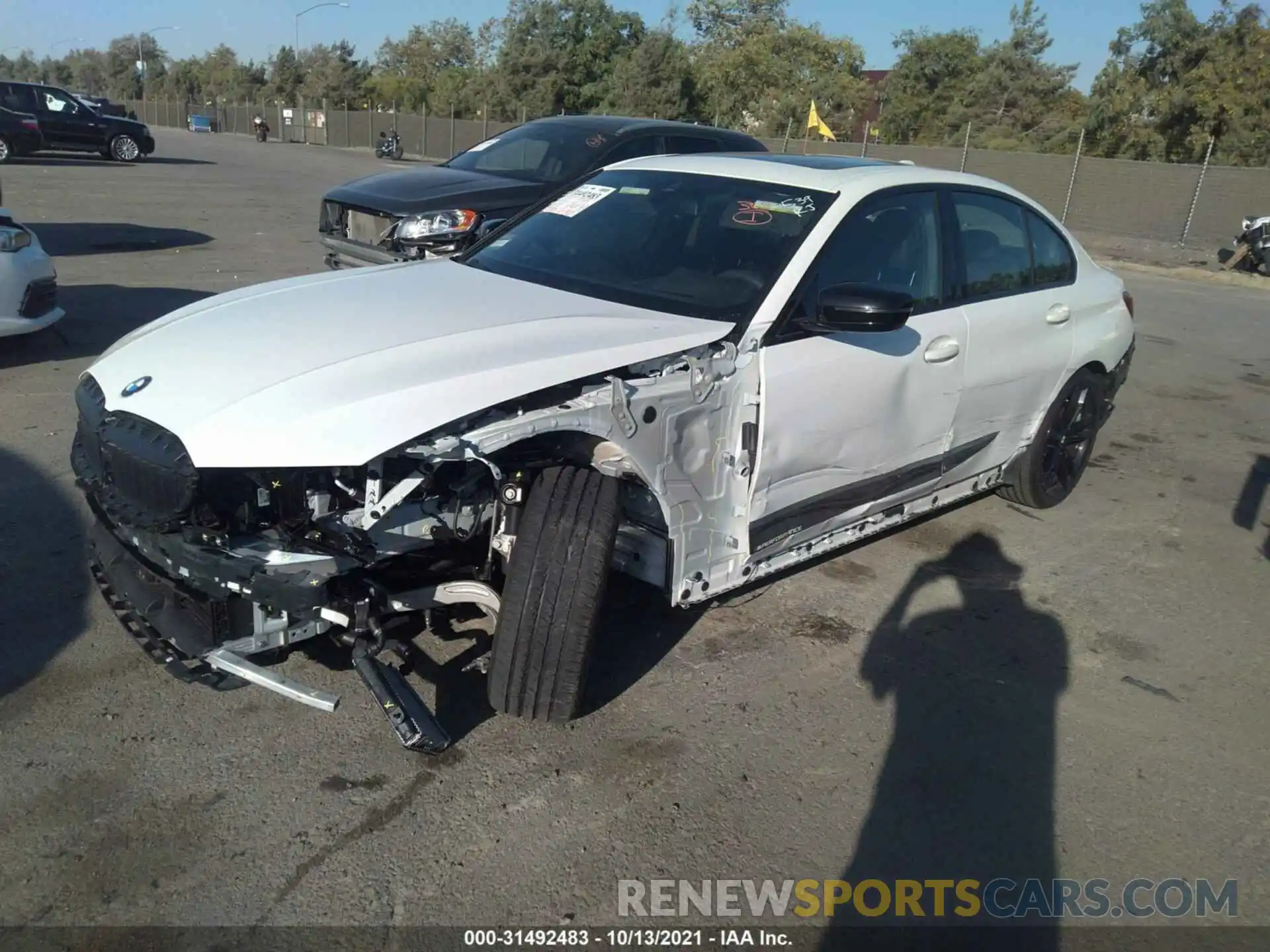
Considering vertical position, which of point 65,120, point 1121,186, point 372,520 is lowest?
point 372,520

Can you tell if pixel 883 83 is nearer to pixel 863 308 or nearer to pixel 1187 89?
pixel 1187 89

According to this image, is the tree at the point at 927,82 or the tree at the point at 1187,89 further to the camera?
the tree at the point at 927,82

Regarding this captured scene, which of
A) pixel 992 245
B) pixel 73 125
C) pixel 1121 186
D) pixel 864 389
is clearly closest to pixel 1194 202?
pixel 1121 186

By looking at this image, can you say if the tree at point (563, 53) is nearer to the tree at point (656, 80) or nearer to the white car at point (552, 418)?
the tree at point (656, 80)

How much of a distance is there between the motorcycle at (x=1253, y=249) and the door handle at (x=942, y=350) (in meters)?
17.3

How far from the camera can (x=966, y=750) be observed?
3.32m

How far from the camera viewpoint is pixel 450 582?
3270mm

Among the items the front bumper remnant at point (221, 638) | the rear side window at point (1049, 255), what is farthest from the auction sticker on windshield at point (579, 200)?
the rear side window at point (1049, 255)

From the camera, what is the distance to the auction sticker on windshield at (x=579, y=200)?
14.8 ft

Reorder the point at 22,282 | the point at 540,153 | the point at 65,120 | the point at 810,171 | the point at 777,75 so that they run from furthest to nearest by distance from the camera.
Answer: the point at 777,75, the point at 65,120, the point at 540,153, the point at 22,282, the point at 810,171

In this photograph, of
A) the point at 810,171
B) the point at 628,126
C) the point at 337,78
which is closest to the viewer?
the point at 810,171

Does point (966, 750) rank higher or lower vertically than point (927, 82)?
lower

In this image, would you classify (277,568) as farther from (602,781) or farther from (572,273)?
(572,273)

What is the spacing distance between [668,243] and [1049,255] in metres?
2.30
